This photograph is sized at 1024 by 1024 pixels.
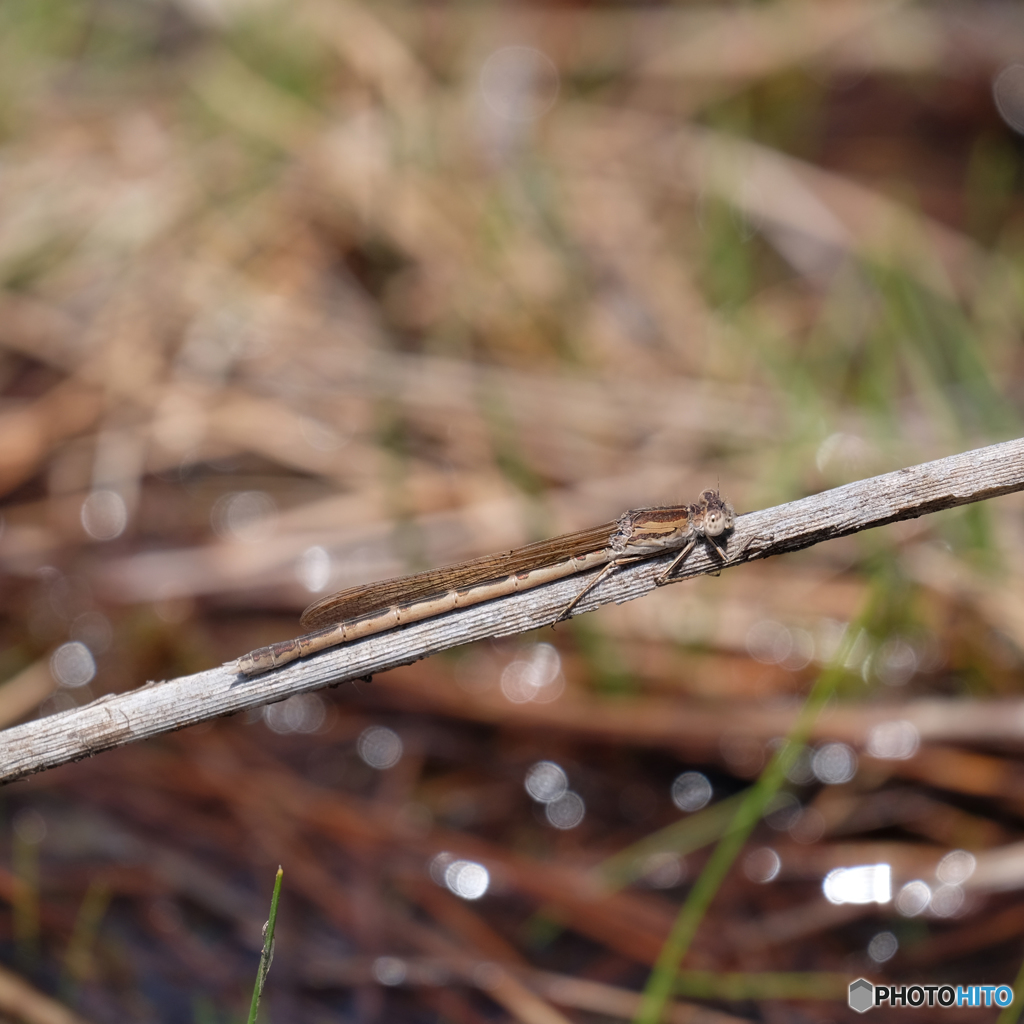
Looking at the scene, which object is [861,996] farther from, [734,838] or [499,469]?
[499,469]

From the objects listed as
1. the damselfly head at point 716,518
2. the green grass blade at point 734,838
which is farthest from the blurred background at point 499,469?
the damselfly head at point 716,518

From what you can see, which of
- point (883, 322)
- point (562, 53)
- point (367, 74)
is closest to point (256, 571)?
point (883, 322)

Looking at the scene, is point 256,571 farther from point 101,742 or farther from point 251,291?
point 101,742

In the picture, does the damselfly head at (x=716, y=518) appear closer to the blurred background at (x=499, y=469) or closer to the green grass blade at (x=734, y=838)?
the green grass blade at (x=734, y=838)

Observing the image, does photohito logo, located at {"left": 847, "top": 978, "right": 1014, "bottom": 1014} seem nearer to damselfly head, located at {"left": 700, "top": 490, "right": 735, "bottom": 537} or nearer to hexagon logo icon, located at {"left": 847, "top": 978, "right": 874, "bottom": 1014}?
hexagon logo icon, located at {"left": 847, "top": 978, "right": 874, "bottom": 1014}

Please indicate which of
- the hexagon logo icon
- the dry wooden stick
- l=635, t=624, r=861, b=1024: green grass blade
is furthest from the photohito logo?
the dry wooden stick
